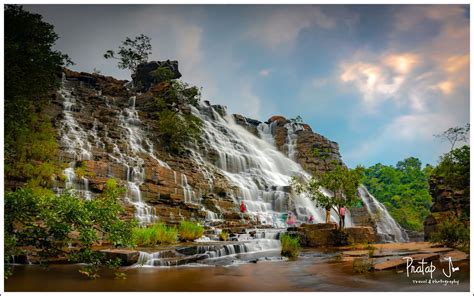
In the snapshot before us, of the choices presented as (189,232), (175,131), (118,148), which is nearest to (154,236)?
(189,232)

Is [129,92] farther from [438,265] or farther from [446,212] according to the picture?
[438,265]

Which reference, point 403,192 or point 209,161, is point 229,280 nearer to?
point 209,161

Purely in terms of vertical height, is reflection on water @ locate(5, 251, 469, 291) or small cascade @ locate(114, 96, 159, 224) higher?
small cascade @ locate(114, 96, 159, 224)

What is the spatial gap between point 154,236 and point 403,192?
32.0 meters

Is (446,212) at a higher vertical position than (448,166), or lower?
lower

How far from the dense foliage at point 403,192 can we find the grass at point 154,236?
2390 cm

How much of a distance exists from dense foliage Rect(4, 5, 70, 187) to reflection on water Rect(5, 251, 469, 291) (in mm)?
4056

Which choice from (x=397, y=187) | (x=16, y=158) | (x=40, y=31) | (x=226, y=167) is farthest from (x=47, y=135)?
(x=397, y=187)

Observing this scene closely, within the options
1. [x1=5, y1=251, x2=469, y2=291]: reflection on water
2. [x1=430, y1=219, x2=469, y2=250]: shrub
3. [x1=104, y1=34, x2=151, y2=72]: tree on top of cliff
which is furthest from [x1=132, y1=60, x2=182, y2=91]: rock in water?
[x1=5, y1=251, x2=469, y2=291]: reflection on water

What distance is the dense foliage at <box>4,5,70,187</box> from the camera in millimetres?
10890

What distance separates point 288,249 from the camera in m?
10.8

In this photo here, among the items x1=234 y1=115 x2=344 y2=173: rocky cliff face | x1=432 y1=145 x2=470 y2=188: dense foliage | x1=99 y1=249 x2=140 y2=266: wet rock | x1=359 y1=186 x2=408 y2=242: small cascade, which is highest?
x1=234 y1=115 x2=344 y2=173: rocky cliff face

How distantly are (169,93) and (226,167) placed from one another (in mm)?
7641

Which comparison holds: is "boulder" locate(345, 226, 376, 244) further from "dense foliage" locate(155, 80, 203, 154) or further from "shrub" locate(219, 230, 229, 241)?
"dense foliage" locate(155, 80, 203, 154)
